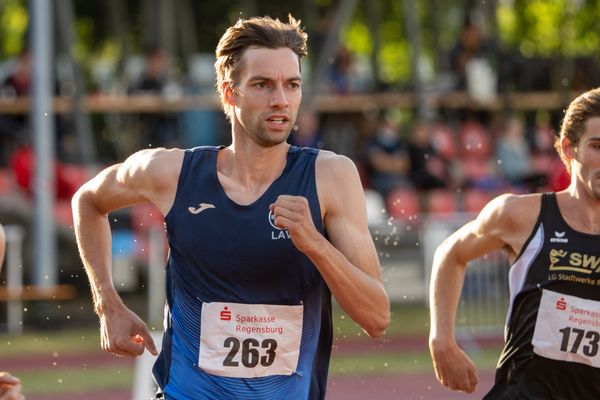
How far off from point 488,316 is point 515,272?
28.4ft

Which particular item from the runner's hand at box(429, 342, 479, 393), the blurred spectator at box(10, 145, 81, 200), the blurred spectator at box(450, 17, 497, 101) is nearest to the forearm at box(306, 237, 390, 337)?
the runner's hand at box(429, 342, 479, 393)

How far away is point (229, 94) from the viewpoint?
218 inches

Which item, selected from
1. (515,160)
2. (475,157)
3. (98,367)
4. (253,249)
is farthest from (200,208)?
(475,157)

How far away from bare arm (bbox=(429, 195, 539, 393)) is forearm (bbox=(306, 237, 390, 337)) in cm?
80

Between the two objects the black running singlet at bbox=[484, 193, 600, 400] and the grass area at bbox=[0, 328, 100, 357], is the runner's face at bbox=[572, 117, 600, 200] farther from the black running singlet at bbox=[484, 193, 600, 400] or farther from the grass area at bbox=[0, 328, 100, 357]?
the grass area at bbox=[0, 328, 100, 357]

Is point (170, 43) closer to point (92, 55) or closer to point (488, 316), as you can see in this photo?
point (92, 55)

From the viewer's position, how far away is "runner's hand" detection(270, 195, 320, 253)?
4.86 meters

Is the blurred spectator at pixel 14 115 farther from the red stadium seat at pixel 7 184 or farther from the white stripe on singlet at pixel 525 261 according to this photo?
the white stripe on singlet at pixel 525 261

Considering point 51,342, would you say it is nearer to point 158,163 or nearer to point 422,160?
point 422,160

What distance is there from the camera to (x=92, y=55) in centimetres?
3138

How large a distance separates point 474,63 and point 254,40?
621 inches

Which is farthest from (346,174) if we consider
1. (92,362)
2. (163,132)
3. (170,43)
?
(170,43)

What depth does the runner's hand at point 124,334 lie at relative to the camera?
5.55 meters

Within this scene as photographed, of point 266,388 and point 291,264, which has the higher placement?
point 291,264
